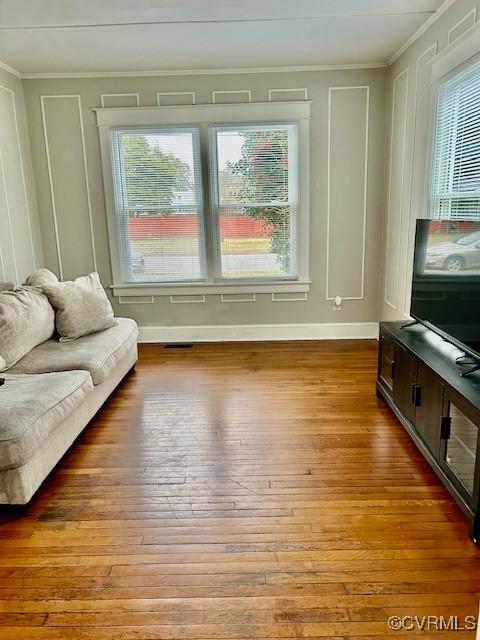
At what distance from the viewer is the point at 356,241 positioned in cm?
462

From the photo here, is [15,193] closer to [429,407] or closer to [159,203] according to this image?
[159,203]

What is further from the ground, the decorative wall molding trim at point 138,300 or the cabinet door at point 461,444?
the decorative wall molding trim at point 138,300

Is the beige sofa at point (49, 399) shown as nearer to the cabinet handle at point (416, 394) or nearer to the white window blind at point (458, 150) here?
the cabinet handle at point (416, 394)

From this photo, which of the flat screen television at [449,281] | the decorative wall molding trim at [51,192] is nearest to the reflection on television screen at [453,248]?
the flat screen television at [449,281]

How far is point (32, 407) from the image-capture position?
218cm

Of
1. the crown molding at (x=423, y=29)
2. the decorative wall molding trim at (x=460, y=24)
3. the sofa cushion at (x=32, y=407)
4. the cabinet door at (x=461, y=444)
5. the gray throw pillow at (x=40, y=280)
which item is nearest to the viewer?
the cabinet door at (x=461, y=444)

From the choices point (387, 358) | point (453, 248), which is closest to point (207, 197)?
point (387, 358)

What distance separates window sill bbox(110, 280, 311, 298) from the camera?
469cm

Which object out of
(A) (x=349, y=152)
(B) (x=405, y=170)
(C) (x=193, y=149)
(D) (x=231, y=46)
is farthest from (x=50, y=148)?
(B) (x=405, y=170)

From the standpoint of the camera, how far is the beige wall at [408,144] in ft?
10.0

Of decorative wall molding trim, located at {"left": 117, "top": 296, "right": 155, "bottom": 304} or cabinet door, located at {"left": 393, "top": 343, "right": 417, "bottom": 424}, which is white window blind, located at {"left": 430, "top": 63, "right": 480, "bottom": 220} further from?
decorative wall molding trim, located at {"left": 117, "top": 296, "right": 155, "bottom": 304}

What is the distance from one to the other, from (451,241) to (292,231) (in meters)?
2.20

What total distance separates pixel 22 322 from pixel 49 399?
35.4 inches

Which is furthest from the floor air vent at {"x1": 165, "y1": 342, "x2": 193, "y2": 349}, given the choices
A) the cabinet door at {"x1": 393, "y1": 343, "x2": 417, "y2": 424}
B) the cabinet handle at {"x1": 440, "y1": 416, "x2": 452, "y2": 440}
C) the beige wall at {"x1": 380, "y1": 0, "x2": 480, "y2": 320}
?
the cabinet handle at {"x1": 440, "y1": 416, "x2": 452, "y2": 440}
